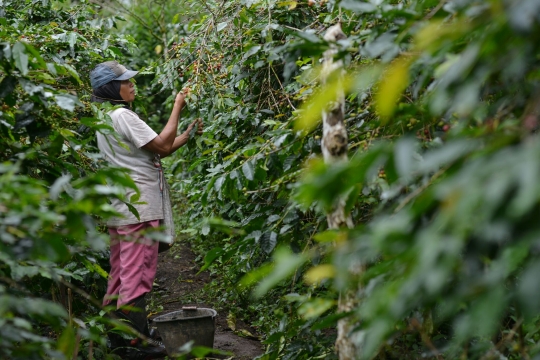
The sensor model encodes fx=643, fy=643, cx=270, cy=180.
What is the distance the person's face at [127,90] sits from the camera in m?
4.04

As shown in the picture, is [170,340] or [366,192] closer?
[366,192]

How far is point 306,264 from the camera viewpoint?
9.68 feet

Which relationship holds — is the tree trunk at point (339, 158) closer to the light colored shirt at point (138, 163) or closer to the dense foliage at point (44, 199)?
the dense foliage at point (44, 199)

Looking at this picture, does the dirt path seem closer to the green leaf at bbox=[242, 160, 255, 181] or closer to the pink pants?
the pink pants

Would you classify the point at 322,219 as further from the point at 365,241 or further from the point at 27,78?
the point at 365,241

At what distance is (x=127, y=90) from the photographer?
4066 mm

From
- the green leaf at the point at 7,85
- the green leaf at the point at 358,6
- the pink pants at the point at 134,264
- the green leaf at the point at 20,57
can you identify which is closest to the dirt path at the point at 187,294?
the pink pants at the point at 134,264

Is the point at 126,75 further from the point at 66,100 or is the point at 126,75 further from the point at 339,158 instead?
the point at 339,158

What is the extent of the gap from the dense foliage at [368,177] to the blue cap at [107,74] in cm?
13

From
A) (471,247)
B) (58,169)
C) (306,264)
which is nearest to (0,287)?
(58,169)

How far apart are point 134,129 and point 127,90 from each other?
0.36 m

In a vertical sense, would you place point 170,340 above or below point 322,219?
below

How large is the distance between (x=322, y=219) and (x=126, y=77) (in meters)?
1.95

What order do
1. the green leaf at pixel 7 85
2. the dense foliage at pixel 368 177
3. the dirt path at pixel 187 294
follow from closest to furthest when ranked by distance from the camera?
the dense foliage at pixel 368 177 → the green leaf at pixel 7 85 → the dirt path at pixel 187 294
